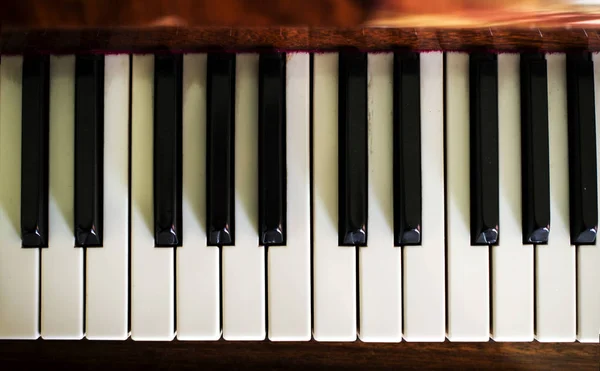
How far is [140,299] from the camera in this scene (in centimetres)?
88

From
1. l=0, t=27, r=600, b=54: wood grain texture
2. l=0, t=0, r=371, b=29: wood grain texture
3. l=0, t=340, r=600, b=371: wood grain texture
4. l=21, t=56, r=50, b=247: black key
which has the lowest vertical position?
l=0, t=340, r=600, b=371: wood grain texture

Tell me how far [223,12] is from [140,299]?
1.64ft

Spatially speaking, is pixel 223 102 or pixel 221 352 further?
pixel 221 352

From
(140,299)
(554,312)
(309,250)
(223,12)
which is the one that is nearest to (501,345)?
(554,312)

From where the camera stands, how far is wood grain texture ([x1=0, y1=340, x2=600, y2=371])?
3.09ft

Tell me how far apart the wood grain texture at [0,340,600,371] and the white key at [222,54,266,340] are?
0.10m

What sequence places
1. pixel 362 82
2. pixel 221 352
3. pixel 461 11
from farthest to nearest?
pixel 221 352
pixel 362 82
pixel 461 11

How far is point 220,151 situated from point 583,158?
61cm

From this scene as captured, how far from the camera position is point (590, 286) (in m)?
0.87

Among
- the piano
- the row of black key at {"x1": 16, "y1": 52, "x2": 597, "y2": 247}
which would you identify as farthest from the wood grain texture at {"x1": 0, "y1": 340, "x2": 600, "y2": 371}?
the row of black key at {"x1": 16, "y1": 52, "x2": 597, "y2": 247}

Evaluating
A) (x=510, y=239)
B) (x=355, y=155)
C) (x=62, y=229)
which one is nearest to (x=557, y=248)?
(x=510, y=239)

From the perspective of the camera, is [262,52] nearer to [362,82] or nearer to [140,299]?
[362,82]

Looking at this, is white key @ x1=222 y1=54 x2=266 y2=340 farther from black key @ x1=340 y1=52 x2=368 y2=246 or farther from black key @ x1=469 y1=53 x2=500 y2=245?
black key @ x1=469 y1=53 x2=500 y2=245

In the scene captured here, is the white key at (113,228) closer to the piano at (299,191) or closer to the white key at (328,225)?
the piano at (299,191)
